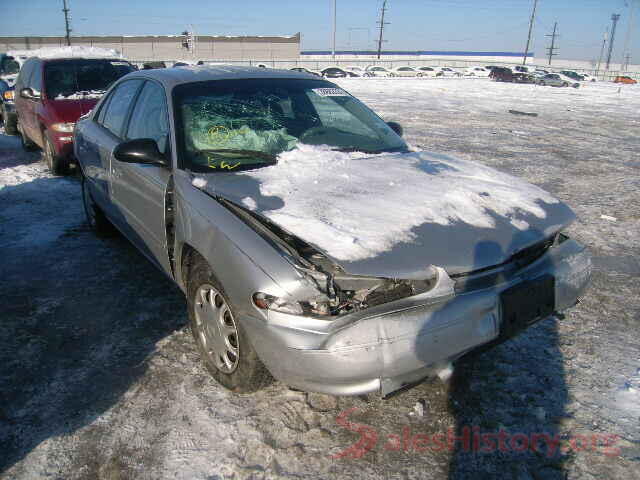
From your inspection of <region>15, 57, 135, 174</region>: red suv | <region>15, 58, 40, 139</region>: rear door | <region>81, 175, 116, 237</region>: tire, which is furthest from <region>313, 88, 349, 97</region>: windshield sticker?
<region>15, 58, 40, 139</region>: rear door

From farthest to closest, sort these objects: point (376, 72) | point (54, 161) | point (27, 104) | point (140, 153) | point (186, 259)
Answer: point (376, 72) → point (27, 104) → point (54, 161) → point (140, 153) → point (186, 259)

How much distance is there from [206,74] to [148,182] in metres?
0.92

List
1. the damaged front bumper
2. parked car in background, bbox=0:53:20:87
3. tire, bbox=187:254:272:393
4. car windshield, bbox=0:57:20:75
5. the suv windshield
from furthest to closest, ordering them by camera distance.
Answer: car windshield, bbox=0:57:20:75
parked car in background, bbox=0:53:20:87
the suv windshield
tire, bbox=187:254:272:393
the damaged front bumper

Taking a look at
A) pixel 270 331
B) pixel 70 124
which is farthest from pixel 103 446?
pixel 70 124

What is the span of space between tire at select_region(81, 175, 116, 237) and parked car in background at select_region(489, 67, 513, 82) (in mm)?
36987

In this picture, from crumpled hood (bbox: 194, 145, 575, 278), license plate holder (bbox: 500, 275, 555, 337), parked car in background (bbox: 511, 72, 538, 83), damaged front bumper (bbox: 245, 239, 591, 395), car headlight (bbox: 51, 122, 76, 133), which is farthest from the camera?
parked car in background (bbox: 511, 72, 538, 83)

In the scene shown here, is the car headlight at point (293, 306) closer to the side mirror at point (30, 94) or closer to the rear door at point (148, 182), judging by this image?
the rear door at point (148, 182)

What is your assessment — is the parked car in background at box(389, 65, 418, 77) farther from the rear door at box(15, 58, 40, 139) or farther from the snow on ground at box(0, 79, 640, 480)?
the snow on ground at box(0, 79, 640, 480)

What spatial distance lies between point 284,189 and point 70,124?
18.1ft

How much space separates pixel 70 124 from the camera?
675cm

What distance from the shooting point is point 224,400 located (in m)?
2.48

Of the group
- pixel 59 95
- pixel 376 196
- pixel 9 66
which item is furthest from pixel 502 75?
pixel 376 196

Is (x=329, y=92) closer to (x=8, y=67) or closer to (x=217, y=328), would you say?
(x=217, y=328)

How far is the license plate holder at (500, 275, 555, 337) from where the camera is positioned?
7.18 feet
